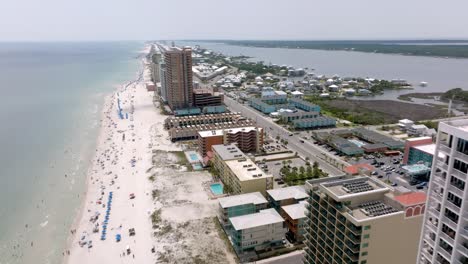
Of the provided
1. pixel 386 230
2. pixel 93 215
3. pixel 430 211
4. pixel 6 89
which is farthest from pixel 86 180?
pixel 6 89

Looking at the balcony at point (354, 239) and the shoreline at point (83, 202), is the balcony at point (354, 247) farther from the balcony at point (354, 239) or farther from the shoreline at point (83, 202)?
the shoreline at point (83, 202)

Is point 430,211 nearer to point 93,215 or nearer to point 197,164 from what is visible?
point 93,215

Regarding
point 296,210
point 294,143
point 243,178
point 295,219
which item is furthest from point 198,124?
point 295,219

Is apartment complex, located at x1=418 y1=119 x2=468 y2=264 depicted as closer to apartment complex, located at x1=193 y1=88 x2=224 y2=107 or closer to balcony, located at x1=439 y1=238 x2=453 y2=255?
balcony, located at x1=439 y1=238 x2=453 y2=255

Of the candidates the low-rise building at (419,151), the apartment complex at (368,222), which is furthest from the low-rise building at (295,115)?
the apartment complex at (368,222)

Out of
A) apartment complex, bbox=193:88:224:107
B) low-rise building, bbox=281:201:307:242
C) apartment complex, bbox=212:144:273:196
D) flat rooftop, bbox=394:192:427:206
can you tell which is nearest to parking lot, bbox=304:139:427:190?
low-rise building, bbox=281:201:307:242

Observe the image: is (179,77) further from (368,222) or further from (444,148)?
(444,148)
